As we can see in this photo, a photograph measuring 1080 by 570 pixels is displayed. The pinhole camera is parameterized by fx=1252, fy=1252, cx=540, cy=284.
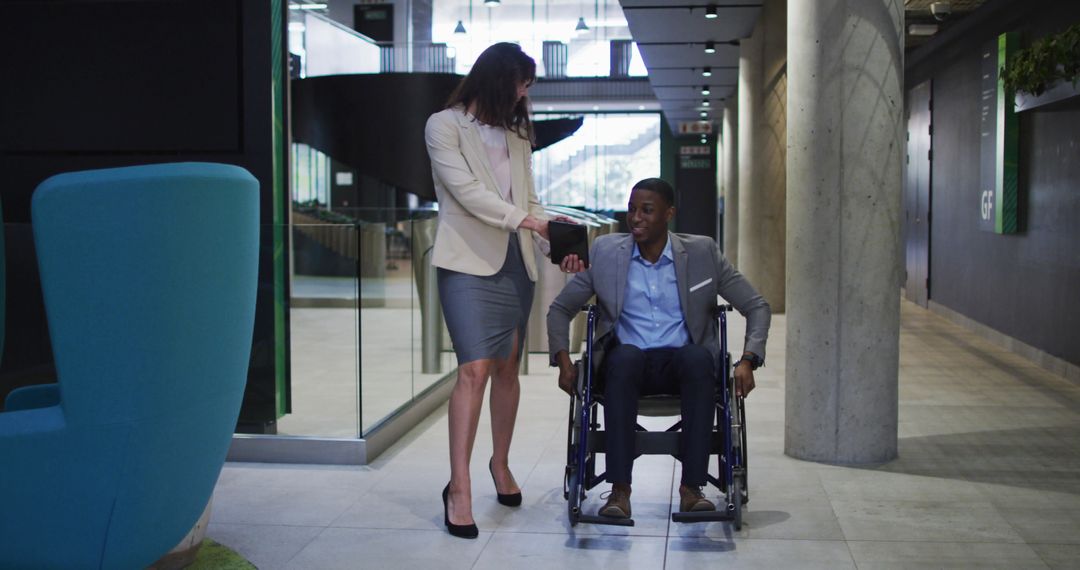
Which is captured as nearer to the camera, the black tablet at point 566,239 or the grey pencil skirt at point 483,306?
the black tablet at point 566,239

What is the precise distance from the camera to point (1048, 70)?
22.7ft

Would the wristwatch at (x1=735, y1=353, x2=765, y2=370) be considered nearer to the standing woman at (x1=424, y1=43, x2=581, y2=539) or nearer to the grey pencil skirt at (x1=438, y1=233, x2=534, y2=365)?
the standing woman at (x1=424, y1=43, x2=581, y2=539)

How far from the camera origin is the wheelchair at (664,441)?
370 centimetres

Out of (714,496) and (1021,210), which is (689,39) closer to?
(1021,210)

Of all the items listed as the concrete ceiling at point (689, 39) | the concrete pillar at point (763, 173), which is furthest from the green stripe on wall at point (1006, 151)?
the concrete pillar at point (763, 173)

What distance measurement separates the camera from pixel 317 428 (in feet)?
16.4

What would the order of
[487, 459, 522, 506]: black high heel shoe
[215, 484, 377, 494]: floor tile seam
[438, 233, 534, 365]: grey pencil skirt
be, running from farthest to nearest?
[215, 484, 377, 494]: floor tile seam
[487, 459, 522, 506]: black high heel shoe
[438, 233, 534, 365]: grey pencil skirt

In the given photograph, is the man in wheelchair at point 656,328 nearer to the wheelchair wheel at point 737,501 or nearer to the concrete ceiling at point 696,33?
the wheelchair wheel at point 737,501

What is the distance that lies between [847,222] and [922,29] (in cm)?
647

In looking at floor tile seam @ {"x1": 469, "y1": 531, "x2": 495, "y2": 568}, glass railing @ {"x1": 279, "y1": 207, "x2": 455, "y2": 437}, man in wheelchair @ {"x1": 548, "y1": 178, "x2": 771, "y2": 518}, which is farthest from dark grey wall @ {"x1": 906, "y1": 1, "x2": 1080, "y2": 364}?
floor tile seam @ {"x1": 469, "y1": 531, "x2": 495, "y2": 568}

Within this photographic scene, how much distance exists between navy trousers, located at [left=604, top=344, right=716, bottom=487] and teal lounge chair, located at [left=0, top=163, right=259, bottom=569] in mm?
1413

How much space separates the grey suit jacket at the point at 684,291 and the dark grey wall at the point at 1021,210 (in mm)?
4105

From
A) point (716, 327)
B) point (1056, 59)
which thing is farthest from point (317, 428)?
point (1056, 59)

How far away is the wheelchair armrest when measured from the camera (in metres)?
3.09
